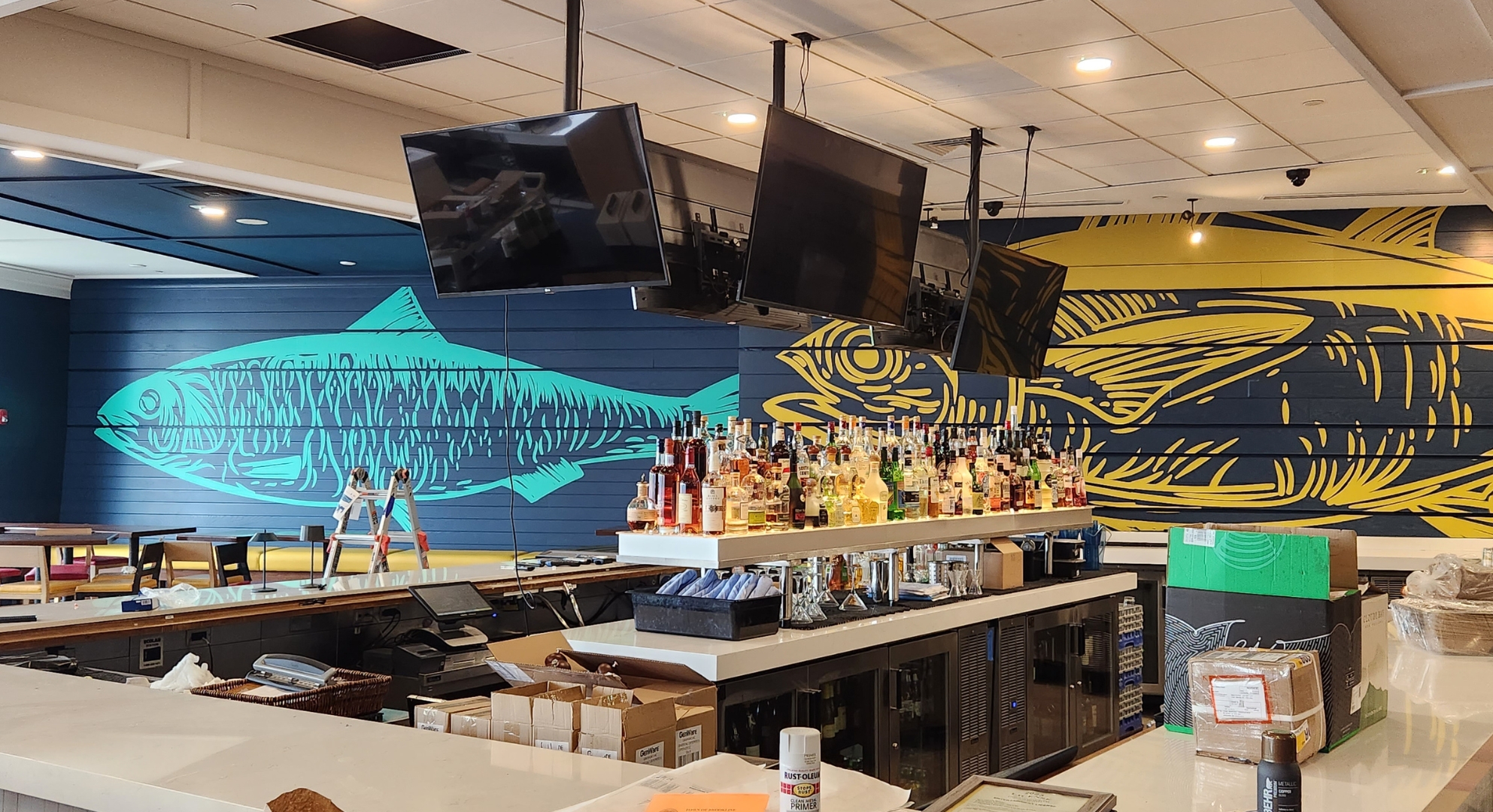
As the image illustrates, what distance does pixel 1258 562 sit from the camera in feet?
7.65

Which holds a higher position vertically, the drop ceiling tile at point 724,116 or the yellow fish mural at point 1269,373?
the drop ceiling tile at point 724,116

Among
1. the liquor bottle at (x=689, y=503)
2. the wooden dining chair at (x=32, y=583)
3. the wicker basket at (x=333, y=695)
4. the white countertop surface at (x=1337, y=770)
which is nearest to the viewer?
the white countertop surface at (x=1337, y=770)

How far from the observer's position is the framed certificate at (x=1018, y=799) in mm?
1440

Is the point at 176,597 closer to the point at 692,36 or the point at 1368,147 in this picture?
the point at 692,36

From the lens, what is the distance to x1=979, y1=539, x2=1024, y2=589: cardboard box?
4887mm

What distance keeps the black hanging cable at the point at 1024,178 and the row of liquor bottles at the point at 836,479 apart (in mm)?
1478

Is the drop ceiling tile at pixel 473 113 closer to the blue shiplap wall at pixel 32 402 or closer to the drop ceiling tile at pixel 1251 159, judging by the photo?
the drop ceiling tile at pixel 1251 159

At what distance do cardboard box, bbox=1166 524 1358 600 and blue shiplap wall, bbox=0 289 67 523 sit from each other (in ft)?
35.1

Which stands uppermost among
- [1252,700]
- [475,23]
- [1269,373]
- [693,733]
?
[475,23]

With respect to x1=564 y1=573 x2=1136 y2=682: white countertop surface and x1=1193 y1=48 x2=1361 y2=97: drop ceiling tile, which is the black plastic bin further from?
x1=1193 y1=48 x2=1361 y2=97: drop ceiling tile

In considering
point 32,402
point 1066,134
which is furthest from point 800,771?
point 32,402

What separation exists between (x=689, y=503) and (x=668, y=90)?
2.41 meters

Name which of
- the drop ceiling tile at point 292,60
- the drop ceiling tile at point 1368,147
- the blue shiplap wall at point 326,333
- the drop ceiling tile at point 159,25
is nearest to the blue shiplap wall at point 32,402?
the blue shiplap wall at point 326,333

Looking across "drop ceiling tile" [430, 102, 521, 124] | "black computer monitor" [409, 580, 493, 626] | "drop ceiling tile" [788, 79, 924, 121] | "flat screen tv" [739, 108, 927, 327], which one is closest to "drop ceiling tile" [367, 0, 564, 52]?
"drop ceiling tile" [430, 102, 521, 124]
